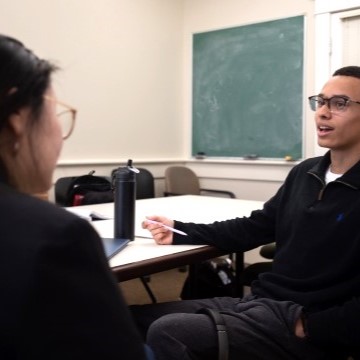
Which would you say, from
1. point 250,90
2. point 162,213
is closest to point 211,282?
point 162,213

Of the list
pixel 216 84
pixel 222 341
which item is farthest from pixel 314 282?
pixel 216 84

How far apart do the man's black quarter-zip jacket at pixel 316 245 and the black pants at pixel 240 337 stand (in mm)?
58

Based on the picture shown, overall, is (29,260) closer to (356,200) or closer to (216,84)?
(356,200)

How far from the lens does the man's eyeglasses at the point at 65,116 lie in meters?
0.74

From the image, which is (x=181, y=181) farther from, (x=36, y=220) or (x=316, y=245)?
(x=36, y=220)

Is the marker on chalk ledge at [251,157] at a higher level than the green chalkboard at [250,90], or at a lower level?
lower

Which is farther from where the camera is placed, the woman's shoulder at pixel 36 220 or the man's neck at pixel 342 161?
the man's neck at pixel 342 161

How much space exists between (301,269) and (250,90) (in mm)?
2886

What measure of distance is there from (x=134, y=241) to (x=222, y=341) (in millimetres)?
504

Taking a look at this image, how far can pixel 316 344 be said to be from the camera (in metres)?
1.29

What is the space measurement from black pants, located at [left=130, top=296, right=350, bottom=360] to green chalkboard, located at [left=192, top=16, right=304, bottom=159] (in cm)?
269

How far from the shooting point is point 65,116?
82 centimetres

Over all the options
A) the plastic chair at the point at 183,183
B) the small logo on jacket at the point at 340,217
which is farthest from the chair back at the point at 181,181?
the small logo on jacket at the point at 340,217

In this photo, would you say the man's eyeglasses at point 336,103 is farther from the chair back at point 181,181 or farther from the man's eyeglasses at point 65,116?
the chair back at point 181,181
